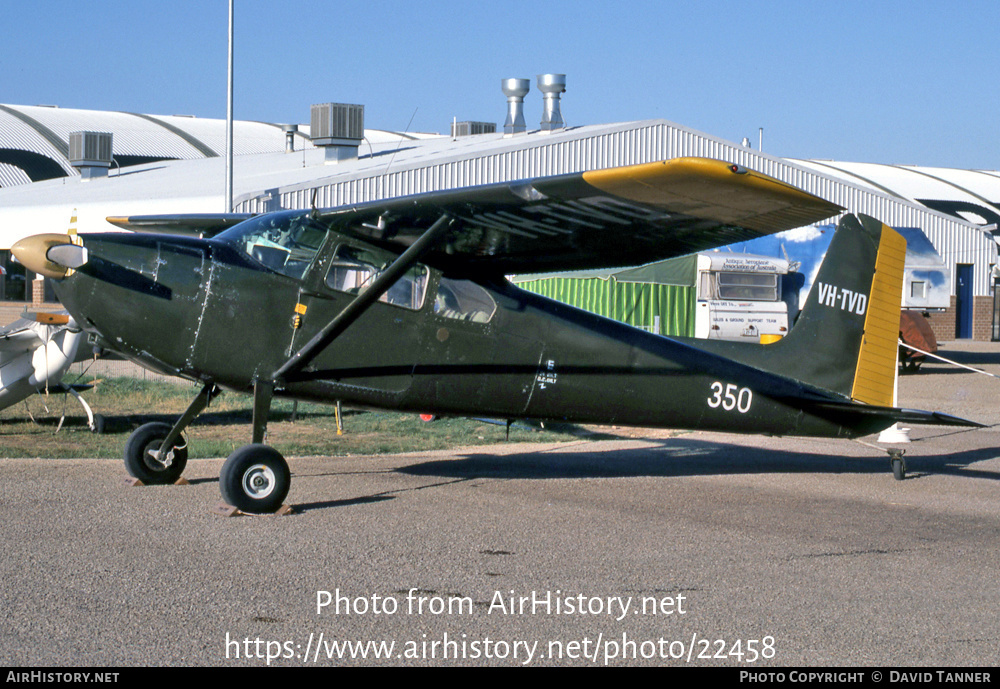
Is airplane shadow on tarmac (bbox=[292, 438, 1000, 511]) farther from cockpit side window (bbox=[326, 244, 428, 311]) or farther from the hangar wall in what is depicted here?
the hangar wall

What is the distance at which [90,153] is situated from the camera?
36.3 metres

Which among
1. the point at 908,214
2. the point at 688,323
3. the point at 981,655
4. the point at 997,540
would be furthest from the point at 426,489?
the point at 908,214

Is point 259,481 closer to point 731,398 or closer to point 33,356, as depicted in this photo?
point 731,398

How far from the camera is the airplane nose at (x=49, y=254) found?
23.0 feet

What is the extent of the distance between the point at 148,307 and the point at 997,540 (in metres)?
6.17

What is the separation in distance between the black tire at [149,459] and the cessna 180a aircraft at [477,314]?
0.06 feet

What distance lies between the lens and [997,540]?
7102 mm

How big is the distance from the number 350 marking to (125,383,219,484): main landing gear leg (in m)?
4.33

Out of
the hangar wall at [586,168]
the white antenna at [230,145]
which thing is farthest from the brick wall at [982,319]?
A: the white antenna at [230,145]

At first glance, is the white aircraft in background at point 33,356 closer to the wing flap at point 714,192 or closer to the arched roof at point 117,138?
the wing flap at point 714,192

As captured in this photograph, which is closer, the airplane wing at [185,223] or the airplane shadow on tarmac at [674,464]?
the airplane shadow on tarmac at [674,464]

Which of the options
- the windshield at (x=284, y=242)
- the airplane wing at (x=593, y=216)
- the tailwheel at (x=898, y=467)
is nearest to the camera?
the airplane wing at (x=593, y=216)

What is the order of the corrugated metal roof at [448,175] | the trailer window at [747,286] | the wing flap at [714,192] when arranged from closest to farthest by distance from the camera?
the wing flap at [714,192], the corrugated metal roof at [448,175], the trailer window at [747,286]

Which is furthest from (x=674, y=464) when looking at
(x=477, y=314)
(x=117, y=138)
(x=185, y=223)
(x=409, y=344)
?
(x=117, y=138)
